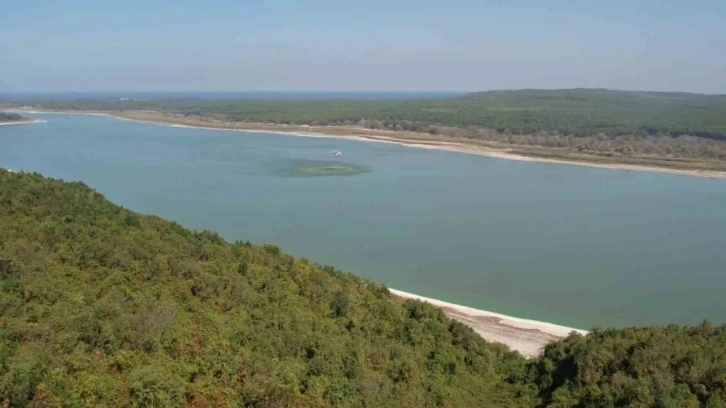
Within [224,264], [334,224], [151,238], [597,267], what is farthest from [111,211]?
[597,267]

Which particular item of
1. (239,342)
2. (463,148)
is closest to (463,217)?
(239,342)

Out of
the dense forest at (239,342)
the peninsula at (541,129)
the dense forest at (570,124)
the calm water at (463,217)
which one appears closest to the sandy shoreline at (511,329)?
the calm water at (463,217)

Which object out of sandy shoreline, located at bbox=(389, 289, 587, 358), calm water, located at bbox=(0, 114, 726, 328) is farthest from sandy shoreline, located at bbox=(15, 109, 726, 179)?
sandy shoreline, located at bbox=(389, 289, 587, 358)

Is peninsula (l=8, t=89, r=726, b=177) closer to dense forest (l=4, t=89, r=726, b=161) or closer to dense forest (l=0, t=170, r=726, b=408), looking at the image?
dense forest (l=4, t=89, r=726, b=161)

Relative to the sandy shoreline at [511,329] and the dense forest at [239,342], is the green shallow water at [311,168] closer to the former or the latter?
the sandy shoreline at [511,329]

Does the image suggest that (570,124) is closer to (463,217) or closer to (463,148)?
(463,148)

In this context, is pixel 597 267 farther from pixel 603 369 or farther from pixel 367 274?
pixel 603 369
